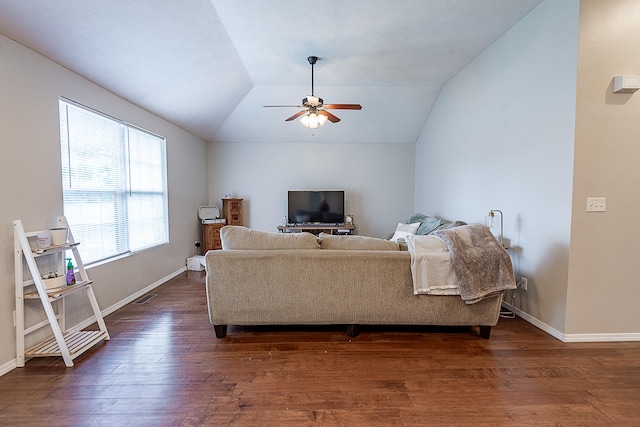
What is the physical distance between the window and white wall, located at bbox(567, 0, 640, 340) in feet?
14.6

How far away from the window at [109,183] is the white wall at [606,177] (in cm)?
446

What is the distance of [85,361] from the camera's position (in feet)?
6.97

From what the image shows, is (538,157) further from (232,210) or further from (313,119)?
(232,210)

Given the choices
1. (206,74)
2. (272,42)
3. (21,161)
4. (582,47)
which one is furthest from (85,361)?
(582,47)

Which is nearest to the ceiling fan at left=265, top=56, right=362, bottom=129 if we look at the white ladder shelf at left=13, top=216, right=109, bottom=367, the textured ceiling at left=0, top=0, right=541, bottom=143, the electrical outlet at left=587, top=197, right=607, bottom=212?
the textured ceiling at left=0, top=0, right=541, bottom=143

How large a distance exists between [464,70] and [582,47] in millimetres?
1850

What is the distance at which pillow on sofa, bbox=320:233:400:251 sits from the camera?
2.43 meters

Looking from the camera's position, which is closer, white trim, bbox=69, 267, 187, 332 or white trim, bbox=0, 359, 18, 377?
white trim, bbox=0, 359, 18, 377

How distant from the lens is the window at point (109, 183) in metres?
2.63

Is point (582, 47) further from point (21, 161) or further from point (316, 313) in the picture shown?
point (21, 161)

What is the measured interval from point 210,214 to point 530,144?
520 cm

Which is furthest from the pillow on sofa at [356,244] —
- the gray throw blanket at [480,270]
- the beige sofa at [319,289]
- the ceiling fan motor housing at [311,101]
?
the ceiling fan motor housing at [311,101]

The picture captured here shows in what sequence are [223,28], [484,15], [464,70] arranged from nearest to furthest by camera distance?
[484,15] → [223,28] → [464,70]

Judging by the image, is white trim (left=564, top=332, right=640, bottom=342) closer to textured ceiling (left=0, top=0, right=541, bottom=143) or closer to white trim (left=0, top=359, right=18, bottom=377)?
textured ceiling (left=0, top=0, right=541, bottom=143)
